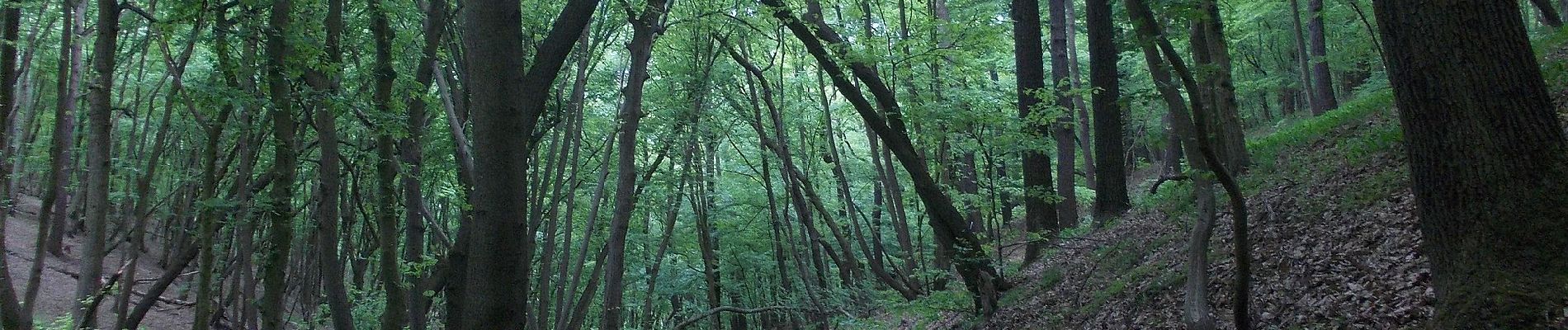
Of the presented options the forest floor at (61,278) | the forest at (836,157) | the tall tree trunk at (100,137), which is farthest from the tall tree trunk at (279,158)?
the forest floor at (61,278)

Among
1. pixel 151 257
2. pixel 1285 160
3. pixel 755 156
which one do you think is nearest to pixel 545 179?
pixel 1285 160

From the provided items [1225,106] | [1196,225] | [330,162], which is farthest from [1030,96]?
[330,162]

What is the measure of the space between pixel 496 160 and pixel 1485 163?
486 cm

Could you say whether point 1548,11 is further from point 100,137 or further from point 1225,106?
point 100,137

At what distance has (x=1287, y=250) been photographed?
6.98m

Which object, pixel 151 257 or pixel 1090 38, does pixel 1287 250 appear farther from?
pixel 151 257

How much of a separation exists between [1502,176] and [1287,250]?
305cm

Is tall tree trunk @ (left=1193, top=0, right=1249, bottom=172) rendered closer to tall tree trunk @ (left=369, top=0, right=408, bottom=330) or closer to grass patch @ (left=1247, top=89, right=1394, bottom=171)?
grass patch @ (left=1247, top=89, right=1394, bottom=171)

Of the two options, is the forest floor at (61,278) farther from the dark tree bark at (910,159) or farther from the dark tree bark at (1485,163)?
the dark tree bark at (1485,163)

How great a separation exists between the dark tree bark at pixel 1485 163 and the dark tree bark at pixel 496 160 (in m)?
4.58

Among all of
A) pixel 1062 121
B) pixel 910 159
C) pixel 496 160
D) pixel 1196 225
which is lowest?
pixel 1196 225

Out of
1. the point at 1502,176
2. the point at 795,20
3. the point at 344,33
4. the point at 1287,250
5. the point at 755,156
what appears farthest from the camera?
the point at 755,156

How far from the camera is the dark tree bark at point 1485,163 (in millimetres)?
4000

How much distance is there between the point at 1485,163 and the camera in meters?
4.11
